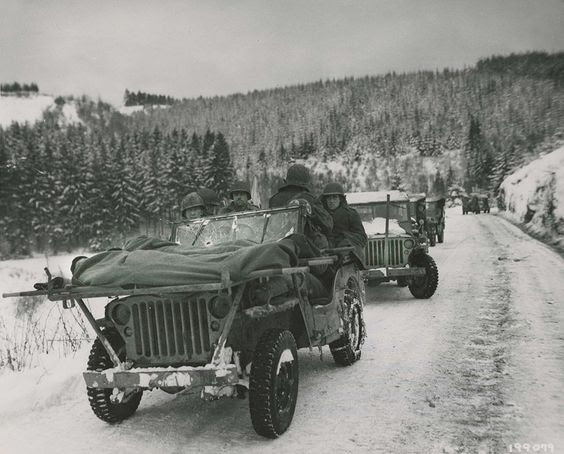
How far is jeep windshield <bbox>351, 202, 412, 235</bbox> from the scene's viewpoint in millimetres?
11945

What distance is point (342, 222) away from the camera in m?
7.90

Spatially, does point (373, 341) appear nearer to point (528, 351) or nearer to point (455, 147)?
point (528, 351)

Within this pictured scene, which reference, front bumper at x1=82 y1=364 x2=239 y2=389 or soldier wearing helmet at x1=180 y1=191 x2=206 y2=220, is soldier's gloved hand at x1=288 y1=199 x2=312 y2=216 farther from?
soldier wearing helmet at x1=180 y1=191 x2=206 y2=220

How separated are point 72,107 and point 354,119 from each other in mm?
74672

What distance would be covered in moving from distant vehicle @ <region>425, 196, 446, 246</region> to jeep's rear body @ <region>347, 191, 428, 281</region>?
8279 millimetres

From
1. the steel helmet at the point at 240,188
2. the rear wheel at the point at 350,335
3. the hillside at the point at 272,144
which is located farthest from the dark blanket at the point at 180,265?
the steel helmet at the point at 240,188

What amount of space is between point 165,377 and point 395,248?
7.80 meters

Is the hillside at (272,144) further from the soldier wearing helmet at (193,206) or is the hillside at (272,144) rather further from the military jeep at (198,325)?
the soldier wearing helmet at (193,206)

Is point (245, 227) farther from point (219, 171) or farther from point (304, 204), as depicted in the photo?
point (219, 171)

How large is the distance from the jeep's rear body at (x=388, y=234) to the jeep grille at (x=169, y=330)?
6834 millimetres

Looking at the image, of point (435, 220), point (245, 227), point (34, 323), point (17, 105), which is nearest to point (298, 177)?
point (245, 227)

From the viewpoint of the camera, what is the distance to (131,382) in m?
4.16

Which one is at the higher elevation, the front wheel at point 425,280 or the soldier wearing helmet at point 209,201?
the soldier wearing helmet at point 209,201

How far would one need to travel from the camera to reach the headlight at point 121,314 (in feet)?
14.8
